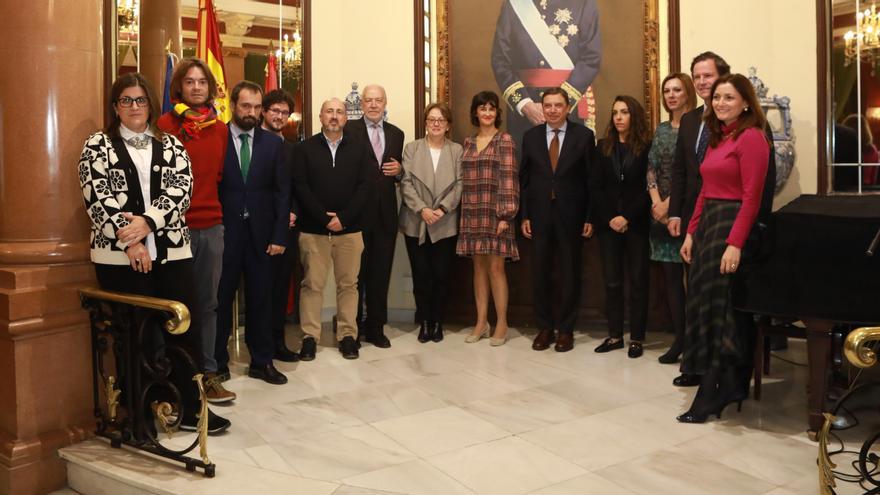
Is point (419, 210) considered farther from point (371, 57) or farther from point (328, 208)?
point (371, 57)

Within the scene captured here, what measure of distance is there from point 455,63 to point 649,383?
3121 mm

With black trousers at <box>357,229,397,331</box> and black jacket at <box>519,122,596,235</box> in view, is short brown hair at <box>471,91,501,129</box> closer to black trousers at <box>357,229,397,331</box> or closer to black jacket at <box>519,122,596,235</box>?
black jacket at <box>519,122,596,235</box>

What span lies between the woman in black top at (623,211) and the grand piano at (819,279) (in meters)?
1.51

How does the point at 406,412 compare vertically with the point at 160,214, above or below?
below

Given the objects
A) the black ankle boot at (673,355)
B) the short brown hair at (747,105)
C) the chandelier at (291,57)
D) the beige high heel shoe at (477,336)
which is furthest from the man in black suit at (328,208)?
the short brown hair at (747,105)

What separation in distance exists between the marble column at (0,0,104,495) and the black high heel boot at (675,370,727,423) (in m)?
2.75

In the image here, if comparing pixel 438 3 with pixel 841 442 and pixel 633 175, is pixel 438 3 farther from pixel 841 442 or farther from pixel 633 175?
pixel 841 442

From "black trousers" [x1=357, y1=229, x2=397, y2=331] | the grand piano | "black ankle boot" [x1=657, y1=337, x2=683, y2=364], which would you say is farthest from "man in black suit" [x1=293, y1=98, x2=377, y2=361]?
the grand piano

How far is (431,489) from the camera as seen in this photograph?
2.86 metres

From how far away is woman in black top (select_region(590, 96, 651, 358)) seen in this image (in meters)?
5.00

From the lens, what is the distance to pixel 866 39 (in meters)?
5.03

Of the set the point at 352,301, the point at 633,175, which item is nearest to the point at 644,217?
the point at 633,175

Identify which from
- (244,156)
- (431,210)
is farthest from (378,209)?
(244,156)

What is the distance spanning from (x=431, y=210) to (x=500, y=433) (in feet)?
7.21
